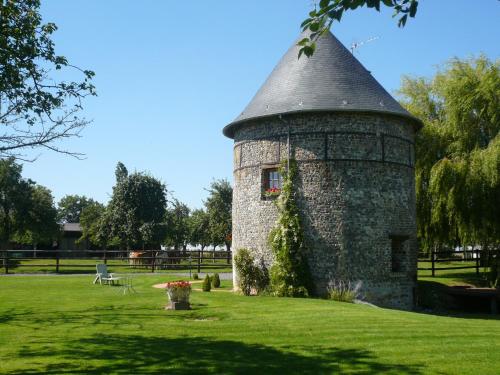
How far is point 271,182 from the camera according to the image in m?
17.4

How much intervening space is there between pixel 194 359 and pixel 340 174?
9687mm

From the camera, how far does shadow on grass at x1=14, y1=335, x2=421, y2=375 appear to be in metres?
7.31

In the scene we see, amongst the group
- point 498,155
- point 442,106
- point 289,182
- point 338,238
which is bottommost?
point 338,238

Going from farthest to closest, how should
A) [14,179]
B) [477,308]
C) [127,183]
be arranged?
[127,183], [14,179], [477,308]

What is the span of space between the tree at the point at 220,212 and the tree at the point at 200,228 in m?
1.15

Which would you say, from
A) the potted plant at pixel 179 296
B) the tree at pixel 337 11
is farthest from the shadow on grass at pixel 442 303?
the tree at pixel 337 11

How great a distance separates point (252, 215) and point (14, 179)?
82.2ft

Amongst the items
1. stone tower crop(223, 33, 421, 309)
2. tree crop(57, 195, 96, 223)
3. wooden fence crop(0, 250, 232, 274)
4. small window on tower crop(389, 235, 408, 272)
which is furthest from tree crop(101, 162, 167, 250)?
tree crop(57, 195, 96, 223)

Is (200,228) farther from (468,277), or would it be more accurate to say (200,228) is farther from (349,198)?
(349,198)

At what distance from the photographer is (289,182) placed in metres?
16.6

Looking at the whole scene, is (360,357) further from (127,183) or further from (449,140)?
(127,183)

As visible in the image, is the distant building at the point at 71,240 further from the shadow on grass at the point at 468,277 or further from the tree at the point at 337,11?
the tree at the point at 337,11

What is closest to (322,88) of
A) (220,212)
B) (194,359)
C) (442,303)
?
(442,303)

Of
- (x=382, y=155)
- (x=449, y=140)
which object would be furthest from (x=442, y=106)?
(x=382, y=155)
